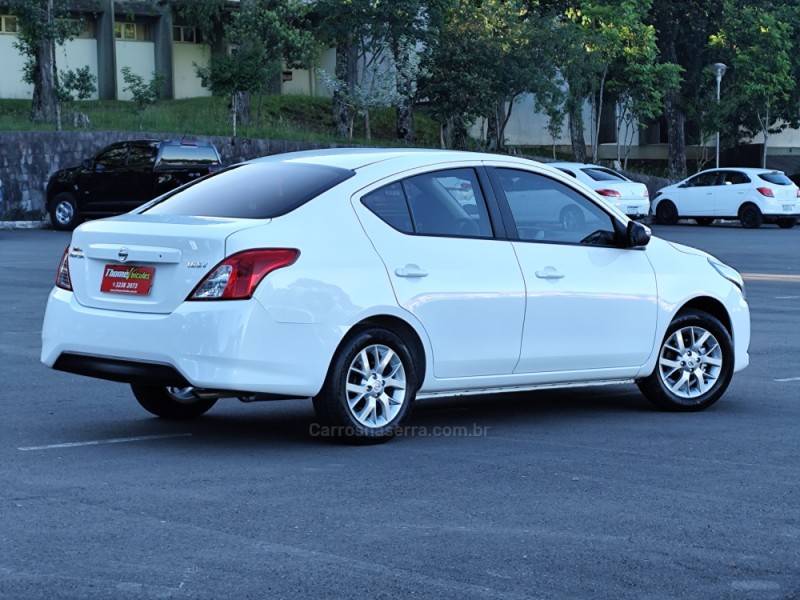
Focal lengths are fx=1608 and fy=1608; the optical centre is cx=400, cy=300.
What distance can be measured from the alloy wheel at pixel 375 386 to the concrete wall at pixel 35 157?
29.3 m

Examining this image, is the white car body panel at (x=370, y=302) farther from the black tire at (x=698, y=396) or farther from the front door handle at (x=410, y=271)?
the black tire at (x=698, y=396)

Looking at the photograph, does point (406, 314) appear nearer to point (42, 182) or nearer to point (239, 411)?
point (239, 411)

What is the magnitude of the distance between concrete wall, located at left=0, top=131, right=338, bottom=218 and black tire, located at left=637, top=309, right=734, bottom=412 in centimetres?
2822

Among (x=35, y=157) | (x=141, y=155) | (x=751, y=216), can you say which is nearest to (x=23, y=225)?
(x=35, y=157)

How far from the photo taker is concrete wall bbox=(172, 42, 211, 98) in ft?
203

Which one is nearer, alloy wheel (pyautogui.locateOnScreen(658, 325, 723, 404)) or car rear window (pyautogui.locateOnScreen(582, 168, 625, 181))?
alloy wheel (pyautogui.locateOnScreen(658, 325, 723, 404))

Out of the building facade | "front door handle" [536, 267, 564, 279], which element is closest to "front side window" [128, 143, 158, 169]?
the building facade

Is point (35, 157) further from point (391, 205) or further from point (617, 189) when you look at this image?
point (391, 205)

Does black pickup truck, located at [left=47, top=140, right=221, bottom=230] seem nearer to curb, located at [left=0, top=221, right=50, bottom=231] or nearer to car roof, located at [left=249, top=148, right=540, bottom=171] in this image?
curb, located at [left=0, top=221, right=50, bottom=231]

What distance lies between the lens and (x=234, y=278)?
8.12 metres

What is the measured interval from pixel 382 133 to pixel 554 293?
48991mm

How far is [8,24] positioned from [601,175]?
27.9 m

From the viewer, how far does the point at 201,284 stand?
26.7 feet

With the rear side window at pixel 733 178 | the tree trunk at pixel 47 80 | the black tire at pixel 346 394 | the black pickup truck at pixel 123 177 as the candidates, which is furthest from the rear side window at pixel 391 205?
the tree trunk at pixel 47 80
